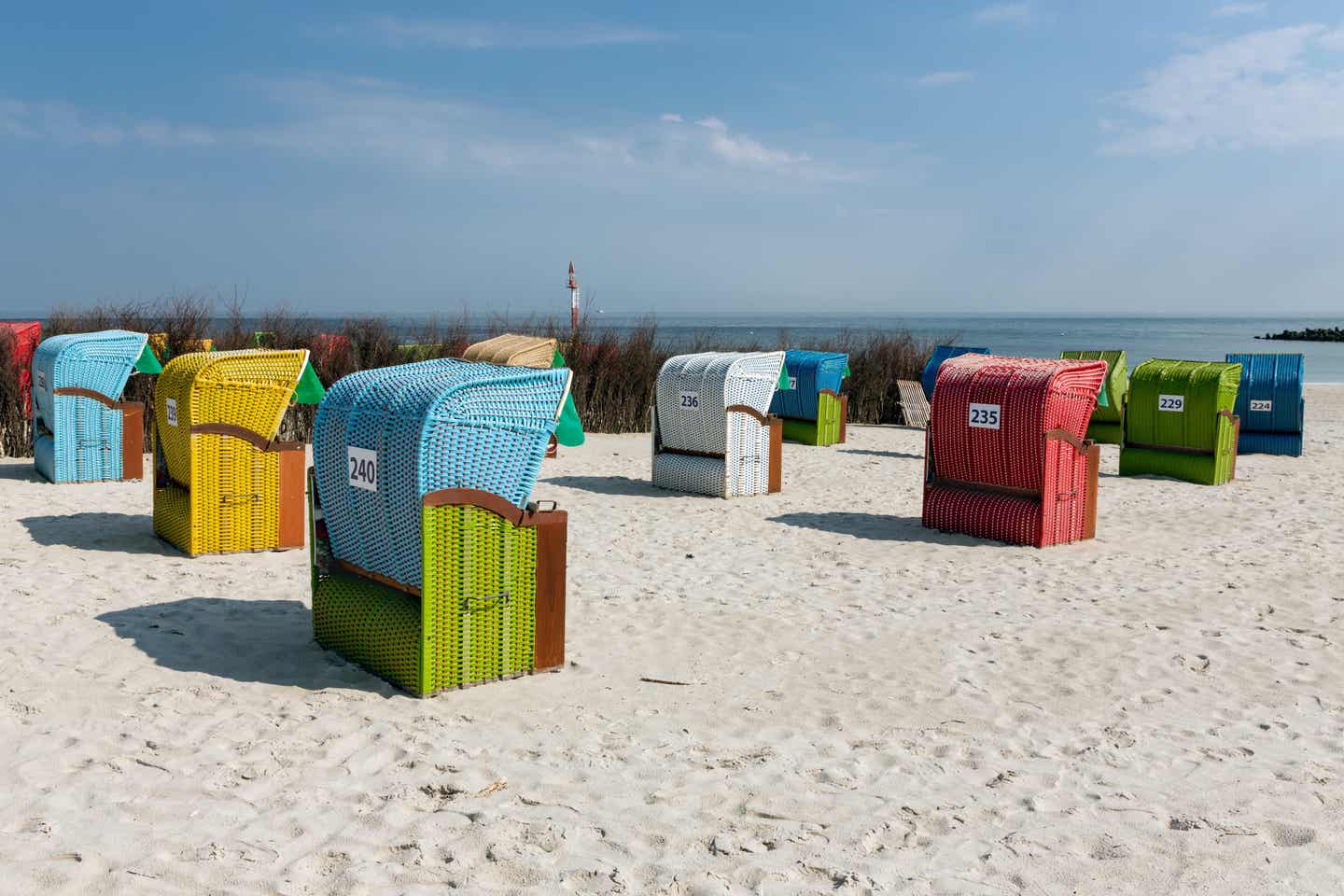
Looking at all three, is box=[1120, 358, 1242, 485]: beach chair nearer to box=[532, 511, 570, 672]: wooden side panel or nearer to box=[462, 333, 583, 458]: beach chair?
box=[462, 333, 583, 458]: beach chair

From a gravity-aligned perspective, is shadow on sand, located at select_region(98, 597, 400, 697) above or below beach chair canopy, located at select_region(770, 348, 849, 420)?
below

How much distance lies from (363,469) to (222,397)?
342cm

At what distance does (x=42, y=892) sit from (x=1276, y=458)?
1664 cm

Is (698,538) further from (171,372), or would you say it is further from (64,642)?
(64,642)

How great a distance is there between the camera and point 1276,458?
16.2 meters

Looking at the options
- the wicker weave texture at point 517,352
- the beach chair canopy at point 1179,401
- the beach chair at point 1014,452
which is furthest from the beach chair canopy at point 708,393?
the beach chair canopy at point 1179,401

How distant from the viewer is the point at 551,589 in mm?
5664

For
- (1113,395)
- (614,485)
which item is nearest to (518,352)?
(614,485)

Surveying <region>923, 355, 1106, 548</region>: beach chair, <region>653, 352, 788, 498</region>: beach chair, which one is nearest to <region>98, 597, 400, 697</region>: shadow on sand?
<region>653, 352, 788, 498</region>: beach chair

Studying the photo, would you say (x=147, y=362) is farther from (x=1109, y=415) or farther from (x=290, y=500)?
(x=1109, y=415)

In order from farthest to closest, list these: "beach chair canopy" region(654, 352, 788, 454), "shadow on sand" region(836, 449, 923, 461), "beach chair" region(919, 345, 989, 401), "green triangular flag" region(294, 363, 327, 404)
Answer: "beach chair" region(919, 345, 989, 401), "shadow on sand" region(836, 449, 923, 461), "beach chair canopy" region(654, 352, 788, 454), "green triangular flag" region(294, 363, 327, 404)

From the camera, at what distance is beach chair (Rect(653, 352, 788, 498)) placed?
11.9 m

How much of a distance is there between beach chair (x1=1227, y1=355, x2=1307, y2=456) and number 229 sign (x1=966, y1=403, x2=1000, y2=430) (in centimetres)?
Result: 846

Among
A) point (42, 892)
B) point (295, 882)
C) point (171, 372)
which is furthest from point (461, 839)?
point (171, 372)
